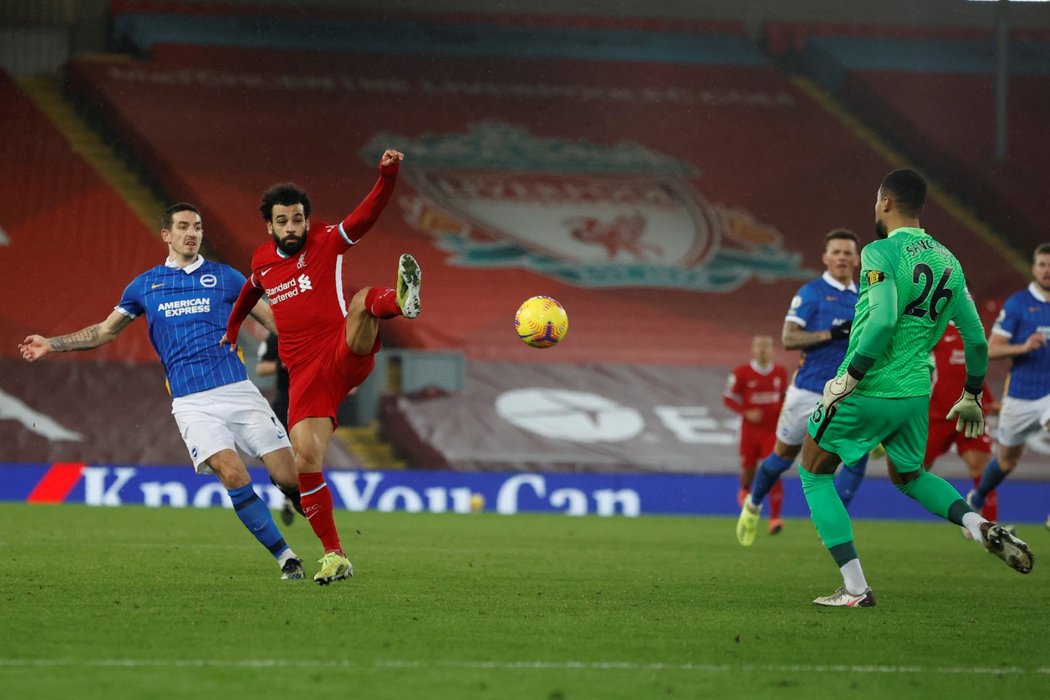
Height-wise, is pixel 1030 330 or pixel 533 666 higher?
pixel 1030 330

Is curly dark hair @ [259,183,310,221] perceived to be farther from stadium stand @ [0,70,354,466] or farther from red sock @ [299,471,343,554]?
stadium stand @ [0,70,354,466]

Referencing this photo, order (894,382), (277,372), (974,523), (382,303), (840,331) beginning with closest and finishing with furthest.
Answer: (974,523) → (894,382) → (382,303) → (840,331) → (277,372)

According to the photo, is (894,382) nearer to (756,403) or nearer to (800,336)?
(800,336)

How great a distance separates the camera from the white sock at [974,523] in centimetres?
662

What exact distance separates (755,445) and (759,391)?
64 centimetres

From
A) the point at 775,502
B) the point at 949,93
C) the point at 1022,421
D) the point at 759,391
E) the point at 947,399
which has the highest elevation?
the point at 949,93

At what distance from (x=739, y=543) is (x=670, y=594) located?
468cm

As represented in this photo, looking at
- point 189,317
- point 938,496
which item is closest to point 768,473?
point 938,496

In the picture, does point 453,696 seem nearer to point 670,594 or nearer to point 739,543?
point 670,594

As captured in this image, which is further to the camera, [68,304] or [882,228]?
[68,304]

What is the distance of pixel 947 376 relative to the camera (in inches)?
508

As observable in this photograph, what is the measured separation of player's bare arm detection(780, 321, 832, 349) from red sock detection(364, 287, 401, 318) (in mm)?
3776

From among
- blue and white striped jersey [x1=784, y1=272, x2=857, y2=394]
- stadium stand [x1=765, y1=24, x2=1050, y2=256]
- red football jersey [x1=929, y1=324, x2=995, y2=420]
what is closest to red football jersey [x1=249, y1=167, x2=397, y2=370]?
blue and white striped jersey [x1=784, y1=272, x2=857, y2=394]

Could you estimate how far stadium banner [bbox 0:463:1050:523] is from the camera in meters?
17.3
